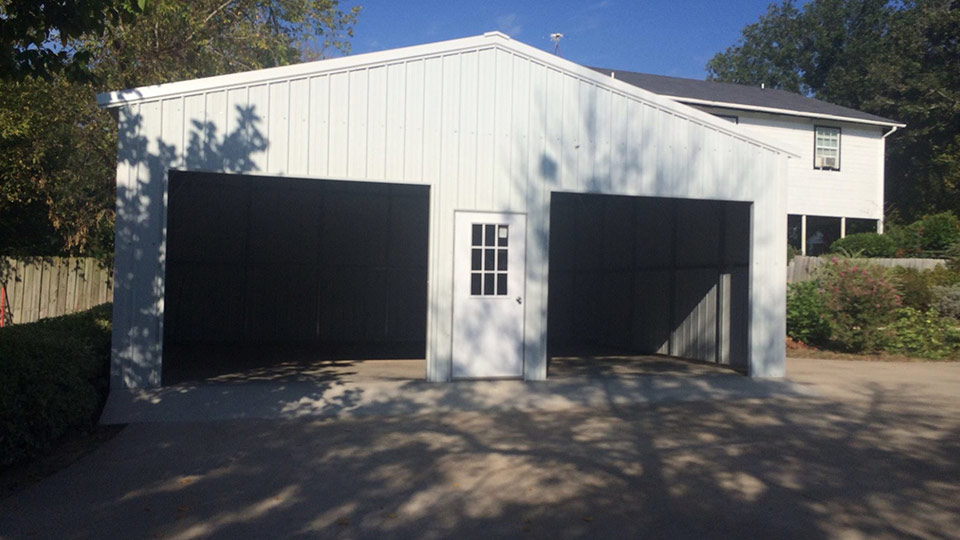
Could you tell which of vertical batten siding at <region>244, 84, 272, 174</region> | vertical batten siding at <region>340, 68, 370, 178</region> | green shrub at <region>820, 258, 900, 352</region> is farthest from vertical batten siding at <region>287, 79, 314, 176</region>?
green shrub at <region>820, 258, 900, 352</region>

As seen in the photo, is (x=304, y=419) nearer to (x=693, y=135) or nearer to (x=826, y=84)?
(x=693, y=135)

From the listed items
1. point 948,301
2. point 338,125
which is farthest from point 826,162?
point 338,125

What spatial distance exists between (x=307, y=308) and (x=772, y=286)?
1100 centimetres

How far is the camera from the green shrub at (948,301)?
1606cm

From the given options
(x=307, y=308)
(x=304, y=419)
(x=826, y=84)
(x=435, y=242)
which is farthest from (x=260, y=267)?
(x=826, y=84)

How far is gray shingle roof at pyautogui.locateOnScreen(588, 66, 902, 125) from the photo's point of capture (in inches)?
909

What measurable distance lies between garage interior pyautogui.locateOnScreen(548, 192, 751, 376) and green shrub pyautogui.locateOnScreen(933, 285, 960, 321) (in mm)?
5925

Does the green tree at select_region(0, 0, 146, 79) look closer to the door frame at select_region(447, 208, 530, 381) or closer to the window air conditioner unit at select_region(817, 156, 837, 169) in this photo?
the door frame at select_region(447, 208, 530, 381)

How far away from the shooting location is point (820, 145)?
2377cm

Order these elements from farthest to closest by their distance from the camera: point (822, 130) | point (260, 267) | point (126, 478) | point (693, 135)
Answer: point (822, 130) < point (260, 267) < point (693, 135) < point (126, 478)

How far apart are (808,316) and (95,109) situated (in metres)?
15.2

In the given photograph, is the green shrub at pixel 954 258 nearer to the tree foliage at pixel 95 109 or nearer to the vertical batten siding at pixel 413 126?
the vertical batten siding at pixel 413 126

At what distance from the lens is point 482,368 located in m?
10.4

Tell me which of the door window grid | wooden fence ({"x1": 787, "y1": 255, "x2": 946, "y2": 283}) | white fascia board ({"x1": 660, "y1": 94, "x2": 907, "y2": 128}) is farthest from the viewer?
white fascia board ({"x1": 660, "y1": 94, "x2": 907, "y2": 128})
